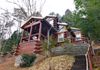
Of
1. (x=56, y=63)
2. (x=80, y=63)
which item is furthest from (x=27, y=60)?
(x=80, y=63)

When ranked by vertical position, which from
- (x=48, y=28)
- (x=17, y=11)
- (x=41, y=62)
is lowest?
(x=41, y=62)

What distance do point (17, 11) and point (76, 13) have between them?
18.7 m

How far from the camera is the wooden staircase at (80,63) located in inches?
671

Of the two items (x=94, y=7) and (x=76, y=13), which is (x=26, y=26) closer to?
(x=76, y=13)

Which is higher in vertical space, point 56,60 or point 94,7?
point 94,7

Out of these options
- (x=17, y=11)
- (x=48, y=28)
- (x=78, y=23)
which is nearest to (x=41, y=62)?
(x=78, y=23)

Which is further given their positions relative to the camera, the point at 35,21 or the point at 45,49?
the point at 35,21

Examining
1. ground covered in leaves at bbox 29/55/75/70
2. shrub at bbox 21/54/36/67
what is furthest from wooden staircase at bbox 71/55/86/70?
shrub at bbox 21/54/36/67

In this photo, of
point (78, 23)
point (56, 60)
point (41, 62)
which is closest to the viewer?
point (56, 60)

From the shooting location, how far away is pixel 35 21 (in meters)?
28.8

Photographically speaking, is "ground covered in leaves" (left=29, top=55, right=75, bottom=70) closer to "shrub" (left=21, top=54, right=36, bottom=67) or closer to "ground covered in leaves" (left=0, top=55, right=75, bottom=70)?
"ground covered in leaves" (left=0, top=55, right=75, bottom=70)

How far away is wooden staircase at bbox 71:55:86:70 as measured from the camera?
55.9 ft

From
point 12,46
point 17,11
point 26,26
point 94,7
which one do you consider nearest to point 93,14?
point 94,7

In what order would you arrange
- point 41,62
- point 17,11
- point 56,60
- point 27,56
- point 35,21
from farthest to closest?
point 17,11
point 35,21
point 27,56
point 41,62
point 56,60
